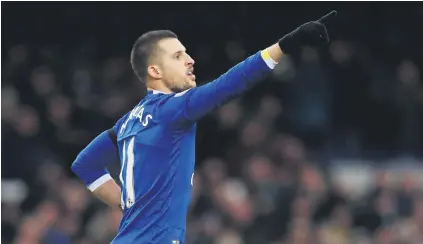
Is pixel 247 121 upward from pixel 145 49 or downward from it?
upward

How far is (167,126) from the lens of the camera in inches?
262

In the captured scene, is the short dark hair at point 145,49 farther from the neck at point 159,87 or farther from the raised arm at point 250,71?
the raised arm at point 250,71

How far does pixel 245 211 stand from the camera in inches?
505

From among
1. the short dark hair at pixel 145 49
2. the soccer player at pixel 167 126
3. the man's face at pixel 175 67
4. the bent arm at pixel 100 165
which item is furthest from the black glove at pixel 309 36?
the bent arm at pixel 100 165

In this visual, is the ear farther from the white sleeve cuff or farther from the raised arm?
the white sleeve cuff

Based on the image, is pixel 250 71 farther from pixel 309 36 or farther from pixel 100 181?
pixel 100 181

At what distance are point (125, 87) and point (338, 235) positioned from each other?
3535 mm

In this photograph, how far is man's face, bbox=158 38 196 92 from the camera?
688 cm

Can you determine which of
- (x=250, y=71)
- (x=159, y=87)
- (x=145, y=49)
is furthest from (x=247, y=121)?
(x=250, y=71)

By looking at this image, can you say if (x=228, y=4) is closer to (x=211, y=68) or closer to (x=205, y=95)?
(x=211, y=68)

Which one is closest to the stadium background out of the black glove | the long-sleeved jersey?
Result: the long-sleeved jersey

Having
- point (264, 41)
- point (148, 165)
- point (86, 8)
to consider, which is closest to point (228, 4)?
point (264, 41)

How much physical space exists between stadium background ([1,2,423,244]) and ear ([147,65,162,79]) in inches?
183

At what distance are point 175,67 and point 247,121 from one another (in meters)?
7.42
